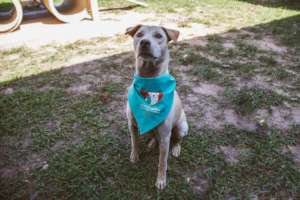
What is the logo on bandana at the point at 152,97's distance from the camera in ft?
7.99

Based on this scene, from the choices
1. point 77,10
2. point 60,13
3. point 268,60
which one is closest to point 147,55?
point 268,60

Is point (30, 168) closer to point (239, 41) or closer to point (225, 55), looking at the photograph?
point (225, 55)

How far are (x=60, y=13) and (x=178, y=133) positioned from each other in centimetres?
581

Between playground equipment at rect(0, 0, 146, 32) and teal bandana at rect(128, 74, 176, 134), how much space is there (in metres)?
4.78

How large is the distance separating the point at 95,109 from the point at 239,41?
12.0ft

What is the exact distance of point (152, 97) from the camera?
2471mm

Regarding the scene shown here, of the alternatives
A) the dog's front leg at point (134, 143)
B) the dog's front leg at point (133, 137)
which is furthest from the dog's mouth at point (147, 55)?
the dog's front leg at point (134, 143)

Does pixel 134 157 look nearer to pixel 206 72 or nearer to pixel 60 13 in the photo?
pixel 206 72

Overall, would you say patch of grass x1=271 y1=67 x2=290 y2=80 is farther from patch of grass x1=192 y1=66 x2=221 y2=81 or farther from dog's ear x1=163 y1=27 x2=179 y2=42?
dog's ear x1=163 y1=27 x2=179 y2=42

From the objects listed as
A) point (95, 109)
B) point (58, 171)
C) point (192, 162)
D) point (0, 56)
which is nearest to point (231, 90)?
point (192, 162)

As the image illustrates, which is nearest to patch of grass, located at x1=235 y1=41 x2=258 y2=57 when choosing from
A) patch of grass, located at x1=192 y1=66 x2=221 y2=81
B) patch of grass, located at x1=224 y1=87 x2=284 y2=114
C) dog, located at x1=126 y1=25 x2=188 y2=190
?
patch of grass, located at x1=192 y1=66 x2=221 y2=81

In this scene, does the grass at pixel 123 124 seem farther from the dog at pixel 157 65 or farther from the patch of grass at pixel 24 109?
the dog at pixel 157 65

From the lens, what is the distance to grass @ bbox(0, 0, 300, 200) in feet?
8.67

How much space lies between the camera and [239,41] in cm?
587
